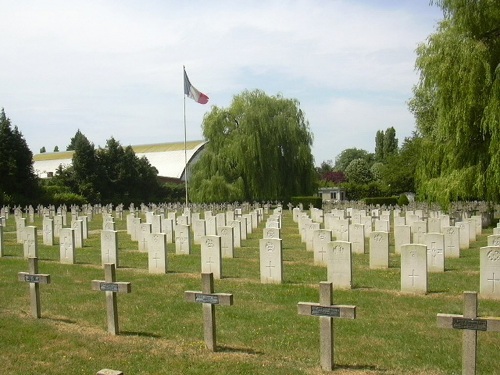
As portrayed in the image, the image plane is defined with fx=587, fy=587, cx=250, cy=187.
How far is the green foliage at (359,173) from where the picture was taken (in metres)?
96.2

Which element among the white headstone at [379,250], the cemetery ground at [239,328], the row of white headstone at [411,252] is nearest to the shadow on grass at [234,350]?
the cemetery ground at [239,328]

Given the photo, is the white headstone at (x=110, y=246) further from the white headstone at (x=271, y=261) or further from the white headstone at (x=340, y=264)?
the white headstone at (x=340, y=264)

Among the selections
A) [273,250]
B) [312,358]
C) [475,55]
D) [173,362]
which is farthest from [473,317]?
[475,55]

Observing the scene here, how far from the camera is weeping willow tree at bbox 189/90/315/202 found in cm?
4747

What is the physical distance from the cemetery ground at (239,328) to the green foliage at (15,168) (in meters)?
37.1

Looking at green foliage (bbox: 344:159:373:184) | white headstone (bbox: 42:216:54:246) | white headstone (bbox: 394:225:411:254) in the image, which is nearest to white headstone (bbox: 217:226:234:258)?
white headstone (bbox: 394:225:411:254)

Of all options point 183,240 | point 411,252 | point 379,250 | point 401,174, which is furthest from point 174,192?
point 411,252

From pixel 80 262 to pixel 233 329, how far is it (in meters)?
8.30

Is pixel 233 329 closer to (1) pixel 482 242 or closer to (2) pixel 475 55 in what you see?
(1) pixel 482 242

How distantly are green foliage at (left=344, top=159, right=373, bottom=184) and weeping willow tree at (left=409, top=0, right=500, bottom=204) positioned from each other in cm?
7120

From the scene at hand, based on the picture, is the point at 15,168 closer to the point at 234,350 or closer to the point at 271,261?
the point at 271,261

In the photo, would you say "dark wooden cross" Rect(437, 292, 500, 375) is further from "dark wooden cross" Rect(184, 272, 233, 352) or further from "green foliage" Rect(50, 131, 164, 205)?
"green foliage" Rect(50, 131, 164, 205)

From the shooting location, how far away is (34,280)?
884cm

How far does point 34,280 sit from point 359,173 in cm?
9154
